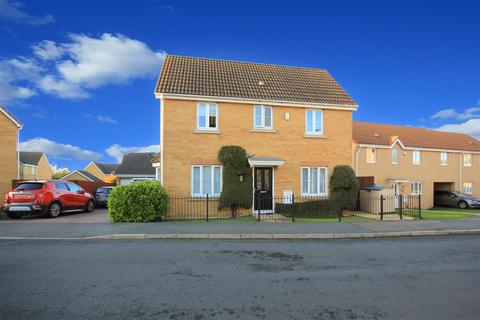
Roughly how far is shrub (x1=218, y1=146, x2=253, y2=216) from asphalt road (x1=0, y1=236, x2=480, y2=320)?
5892 mm

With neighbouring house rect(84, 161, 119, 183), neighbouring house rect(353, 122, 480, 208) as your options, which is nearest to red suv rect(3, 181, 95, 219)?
neighbouring house rect(353, 122, 480, 208)

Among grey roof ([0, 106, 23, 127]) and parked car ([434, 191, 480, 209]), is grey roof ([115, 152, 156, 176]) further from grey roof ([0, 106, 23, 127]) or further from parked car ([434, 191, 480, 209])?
parked car ([434, 191, 480, 209])

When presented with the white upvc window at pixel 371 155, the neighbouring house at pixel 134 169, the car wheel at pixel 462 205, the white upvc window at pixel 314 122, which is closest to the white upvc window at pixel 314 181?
the white upvc window at pixel 314 122

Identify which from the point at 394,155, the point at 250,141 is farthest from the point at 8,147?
the point at 394,155

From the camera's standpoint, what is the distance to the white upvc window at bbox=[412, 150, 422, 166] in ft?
106

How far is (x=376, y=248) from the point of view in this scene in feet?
28.8

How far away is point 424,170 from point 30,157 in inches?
2169

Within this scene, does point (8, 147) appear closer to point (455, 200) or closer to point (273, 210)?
point (273, 210)

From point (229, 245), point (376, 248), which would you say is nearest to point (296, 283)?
point (229, 245)

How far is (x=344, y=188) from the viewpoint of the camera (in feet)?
53.3

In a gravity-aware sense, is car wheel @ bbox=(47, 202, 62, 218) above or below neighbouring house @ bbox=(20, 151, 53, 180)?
below

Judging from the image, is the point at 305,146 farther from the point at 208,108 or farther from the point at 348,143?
the point at 208,108

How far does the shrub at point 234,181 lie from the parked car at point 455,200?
25253 mm

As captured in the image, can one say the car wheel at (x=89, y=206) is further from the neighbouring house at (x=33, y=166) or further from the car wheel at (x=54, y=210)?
the neighbouring house at (x=33, y=166)
